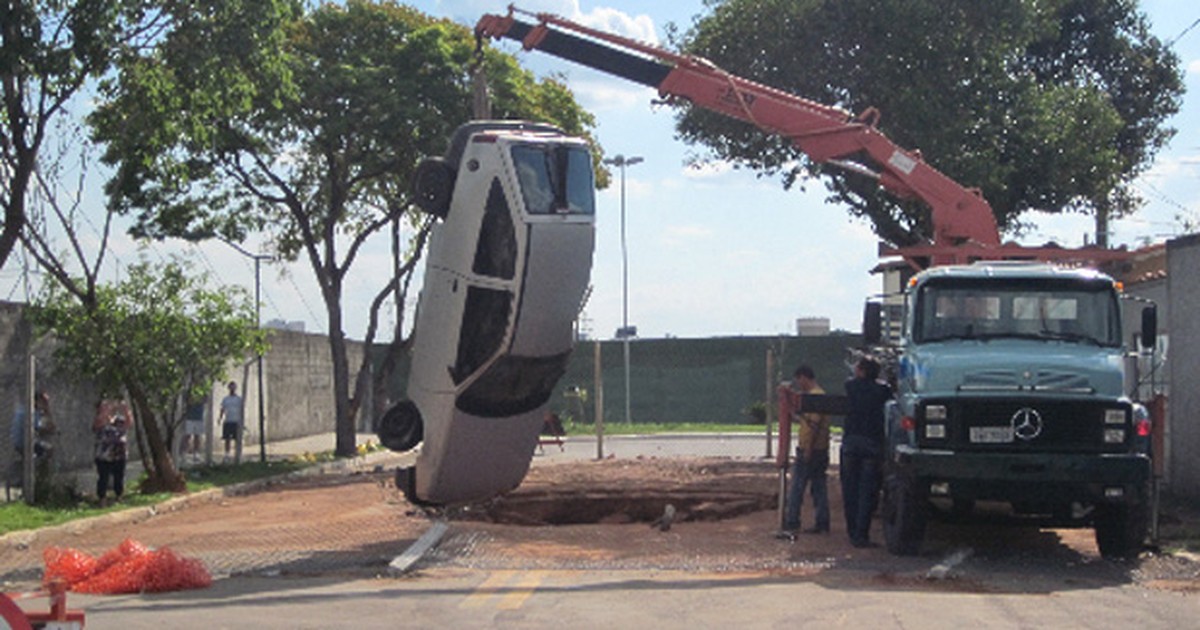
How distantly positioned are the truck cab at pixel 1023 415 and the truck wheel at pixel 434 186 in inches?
Result: 204

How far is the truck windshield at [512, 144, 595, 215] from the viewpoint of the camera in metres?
15.1

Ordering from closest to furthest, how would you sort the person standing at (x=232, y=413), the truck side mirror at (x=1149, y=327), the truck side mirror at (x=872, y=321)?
the truck side mirror at (x=1149, y=327) → the truck side mirror at (x=872, y=321) → the person standing at (x=232, y=413)

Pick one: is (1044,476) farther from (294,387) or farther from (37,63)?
(294,387)

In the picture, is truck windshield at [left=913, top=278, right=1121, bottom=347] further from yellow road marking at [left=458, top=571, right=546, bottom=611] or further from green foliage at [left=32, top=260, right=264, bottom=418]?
green foliage at [left=32, top=260, right=264, bottom=418]

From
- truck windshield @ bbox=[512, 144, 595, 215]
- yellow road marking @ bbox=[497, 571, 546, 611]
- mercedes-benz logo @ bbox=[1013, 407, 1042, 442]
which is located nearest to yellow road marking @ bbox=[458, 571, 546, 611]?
yellow road marking @ bbox=[497, 571, 546, 611]

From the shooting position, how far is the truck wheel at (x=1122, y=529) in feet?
43.6

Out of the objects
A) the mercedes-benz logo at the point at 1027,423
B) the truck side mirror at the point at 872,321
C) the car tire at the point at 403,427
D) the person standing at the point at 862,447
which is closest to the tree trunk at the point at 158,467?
the car tire at the point at 403,427

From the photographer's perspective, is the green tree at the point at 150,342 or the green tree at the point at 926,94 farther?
the green tree at the point at 926,94

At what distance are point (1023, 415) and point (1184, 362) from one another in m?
6.84

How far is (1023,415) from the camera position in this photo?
13.0 m

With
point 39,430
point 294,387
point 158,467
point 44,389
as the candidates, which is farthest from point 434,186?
point 294,387

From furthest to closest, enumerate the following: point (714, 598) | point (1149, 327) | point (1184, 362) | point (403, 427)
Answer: point (1184, 362) → point (403, 427) → point (1149, 327) → point (714, 598)

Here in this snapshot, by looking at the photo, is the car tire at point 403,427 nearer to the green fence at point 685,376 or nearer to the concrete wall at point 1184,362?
the concrete wall at point 1184,362

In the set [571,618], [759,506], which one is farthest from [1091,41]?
[571,618]
